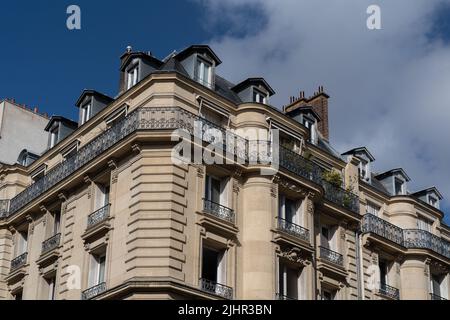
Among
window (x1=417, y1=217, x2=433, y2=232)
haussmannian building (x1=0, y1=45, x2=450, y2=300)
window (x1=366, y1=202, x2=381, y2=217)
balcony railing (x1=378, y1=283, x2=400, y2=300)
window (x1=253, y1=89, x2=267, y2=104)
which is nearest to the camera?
haussmannian building (x1=0, y1=45, x2=450, y2=300)

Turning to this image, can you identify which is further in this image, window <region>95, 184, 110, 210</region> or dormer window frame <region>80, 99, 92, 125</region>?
dormer window frame <region>80, 99, 92, 125</region>

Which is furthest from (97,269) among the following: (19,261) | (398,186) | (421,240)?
(398,186)

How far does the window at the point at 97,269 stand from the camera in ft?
81.4

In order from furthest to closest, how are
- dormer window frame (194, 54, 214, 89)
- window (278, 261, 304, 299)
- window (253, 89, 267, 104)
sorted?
window (253, 89, 267, 104) → dormer window frame (194, 54, 214, 89) → window (278, 261, 304, 299)

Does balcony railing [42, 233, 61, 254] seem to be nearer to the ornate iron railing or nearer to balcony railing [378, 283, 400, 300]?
the ornate iron railing

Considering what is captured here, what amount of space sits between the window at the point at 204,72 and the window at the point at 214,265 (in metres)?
5.59

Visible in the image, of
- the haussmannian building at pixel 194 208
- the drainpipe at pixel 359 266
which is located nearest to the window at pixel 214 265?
the haussmannian building at pixel 194 208

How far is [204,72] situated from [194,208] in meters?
5.24

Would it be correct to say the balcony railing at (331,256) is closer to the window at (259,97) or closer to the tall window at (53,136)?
the window at (259,97)

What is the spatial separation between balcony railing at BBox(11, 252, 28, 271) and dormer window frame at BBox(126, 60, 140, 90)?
6854mm

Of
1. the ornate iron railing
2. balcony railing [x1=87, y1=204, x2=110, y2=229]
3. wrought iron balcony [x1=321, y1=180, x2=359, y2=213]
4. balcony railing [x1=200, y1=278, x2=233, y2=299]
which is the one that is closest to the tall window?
the ornate iron railing

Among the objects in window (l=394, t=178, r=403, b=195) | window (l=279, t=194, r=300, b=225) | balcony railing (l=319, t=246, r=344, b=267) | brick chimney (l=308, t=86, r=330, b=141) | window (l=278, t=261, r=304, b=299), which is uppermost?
brick chimney (l=308, t=86, r=330, b=141)

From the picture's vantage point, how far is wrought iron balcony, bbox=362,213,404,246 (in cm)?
3045
